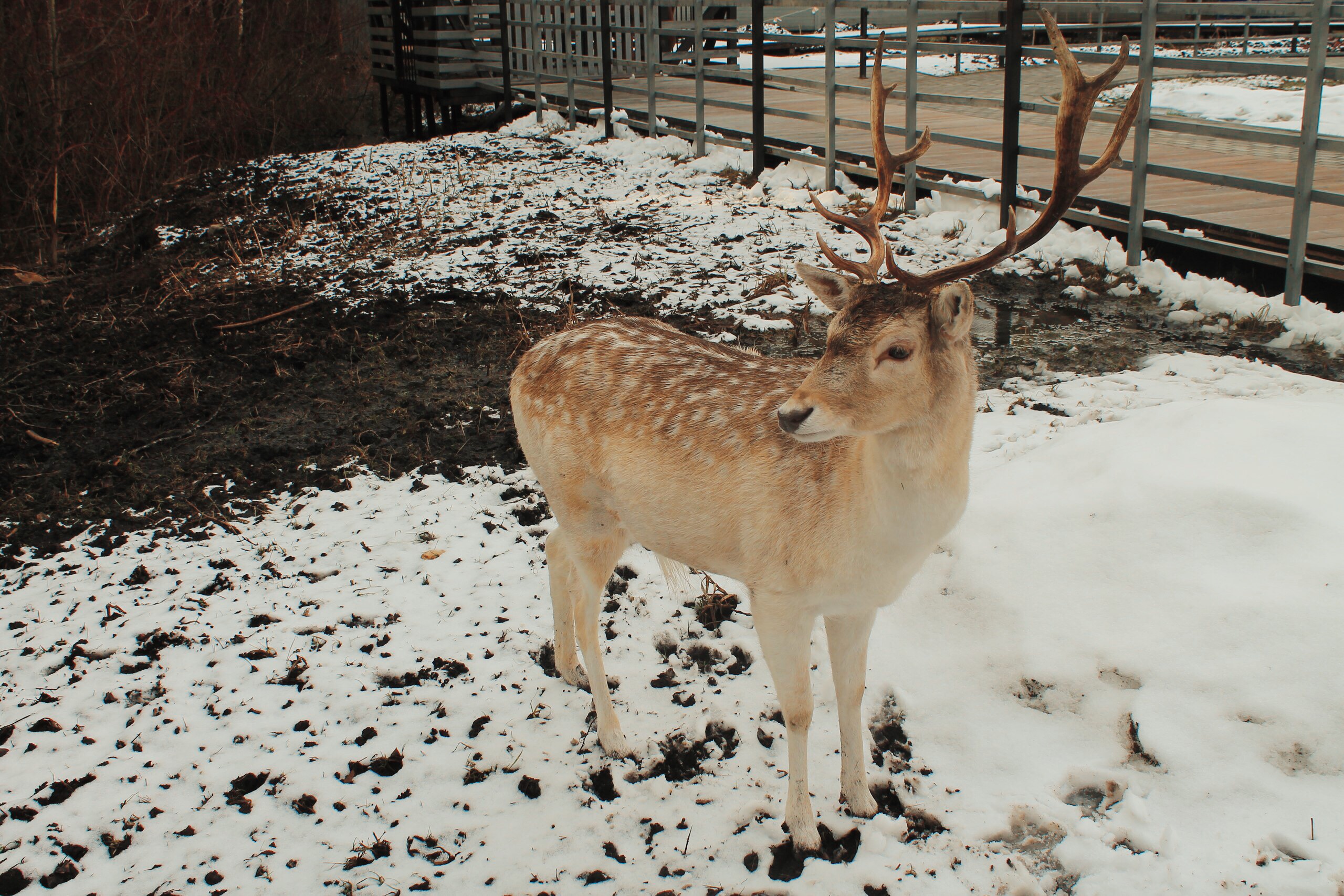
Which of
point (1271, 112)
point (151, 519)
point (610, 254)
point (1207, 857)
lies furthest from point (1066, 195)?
point (1271, 112)

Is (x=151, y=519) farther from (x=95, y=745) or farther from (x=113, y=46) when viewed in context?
(x=113, y=46)

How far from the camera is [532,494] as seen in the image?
17.2ft

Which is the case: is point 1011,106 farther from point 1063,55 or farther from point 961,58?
point 961,58

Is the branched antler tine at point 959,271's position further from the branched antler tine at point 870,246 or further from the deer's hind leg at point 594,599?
the deer's hind leg at point 594,599

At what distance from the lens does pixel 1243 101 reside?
41.8ft

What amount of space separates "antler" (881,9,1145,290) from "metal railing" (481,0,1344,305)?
166cm

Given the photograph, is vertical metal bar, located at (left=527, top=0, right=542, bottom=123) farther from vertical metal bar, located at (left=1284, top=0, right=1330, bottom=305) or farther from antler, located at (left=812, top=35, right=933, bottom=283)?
antler, located at (left=812, top=35, right=933, bottom=283)

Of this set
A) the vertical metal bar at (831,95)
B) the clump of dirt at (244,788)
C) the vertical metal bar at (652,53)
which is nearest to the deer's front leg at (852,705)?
the clump of dirt at (244,788)

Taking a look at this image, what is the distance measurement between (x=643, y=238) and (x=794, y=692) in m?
7.10

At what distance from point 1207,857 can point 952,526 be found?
1184mm

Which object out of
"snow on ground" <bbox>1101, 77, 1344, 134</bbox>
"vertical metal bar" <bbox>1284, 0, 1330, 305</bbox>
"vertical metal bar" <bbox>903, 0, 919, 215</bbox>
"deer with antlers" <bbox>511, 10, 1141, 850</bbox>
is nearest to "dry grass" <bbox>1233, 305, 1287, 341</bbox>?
"vertical metal bar" <bbox>1284, 0, 1330, 305</bbox>

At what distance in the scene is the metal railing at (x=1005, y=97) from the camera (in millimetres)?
6594

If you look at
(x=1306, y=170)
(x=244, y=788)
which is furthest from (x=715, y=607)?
(x=1306, y=170)

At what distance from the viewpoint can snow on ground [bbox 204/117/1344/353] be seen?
7629 mm
